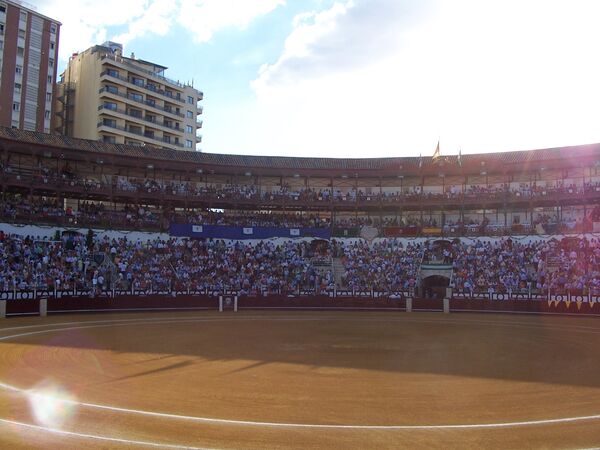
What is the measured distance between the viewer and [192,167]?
185 ft

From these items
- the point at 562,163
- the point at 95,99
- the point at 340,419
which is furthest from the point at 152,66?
the point at 340,419

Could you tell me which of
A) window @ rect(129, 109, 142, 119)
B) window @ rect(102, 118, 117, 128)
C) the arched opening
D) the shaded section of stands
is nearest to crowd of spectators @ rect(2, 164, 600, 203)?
the shaded section of stands

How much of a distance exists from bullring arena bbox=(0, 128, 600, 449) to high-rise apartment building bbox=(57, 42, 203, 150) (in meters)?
25.7

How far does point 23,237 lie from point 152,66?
55.3 meters

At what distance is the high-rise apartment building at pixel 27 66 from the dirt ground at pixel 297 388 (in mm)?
54003

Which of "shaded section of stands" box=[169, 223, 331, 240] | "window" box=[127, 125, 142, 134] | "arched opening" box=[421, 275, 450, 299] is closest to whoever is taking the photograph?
"arched opening" box=[421, 275, 450, 299]

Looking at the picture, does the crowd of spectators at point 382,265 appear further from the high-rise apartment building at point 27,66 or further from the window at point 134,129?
the high-rise apartment building at point 27,66

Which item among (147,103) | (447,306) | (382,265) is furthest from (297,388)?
(147,103)

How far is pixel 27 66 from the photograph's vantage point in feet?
252

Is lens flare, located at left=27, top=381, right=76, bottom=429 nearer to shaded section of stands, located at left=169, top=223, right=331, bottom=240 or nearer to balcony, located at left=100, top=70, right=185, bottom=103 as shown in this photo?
shaded section of stands, located at left=169, top=223, right=331, bottom=240

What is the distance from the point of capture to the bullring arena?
515 inches

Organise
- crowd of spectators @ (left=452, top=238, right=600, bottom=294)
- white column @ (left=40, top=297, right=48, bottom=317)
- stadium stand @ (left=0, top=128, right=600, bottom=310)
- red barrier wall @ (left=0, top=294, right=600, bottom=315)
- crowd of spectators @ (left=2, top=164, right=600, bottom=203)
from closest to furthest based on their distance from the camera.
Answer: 1. white column @ (left=40, top=297, right=48, bottom=317)
2. red barrier wall @ (left=0, top=294, right=600, bottom=315)
3. crowd of spectators @ (left=452, top=238, right=600, bottom=294)
4. stadium stand @ (left=0, top=128, right=600, bottom=310)
5. crowd of spectators @ (left=2, top=164, right=600, bottom=203)

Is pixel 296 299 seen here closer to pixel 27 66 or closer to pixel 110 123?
pixel 110 123

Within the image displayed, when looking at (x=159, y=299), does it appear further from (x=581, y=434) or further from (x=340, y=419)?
(x=581, y=434)
